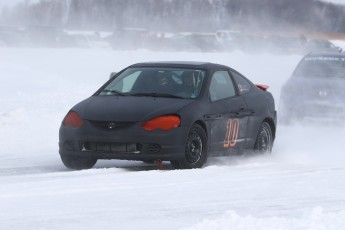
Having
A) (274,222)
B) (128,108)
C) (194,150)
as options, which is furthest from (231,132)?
(274,222)

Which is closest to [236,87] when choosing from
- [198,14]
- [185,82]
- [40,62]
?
[185,82]

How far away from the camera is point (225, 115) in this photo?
1144 cm

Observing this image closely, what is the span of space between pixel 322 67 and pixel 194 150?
26.0ft

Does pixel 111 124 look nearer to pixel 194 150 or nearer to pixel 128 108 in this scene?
pixel 128 108

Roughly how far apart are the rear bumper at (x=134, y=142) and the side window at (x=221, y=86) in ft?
3.36

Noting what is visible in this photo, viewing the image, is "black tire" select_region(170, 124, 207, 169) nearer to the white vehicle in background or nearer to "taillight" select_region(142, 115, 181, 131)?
"taillight" select_region(142, 115, 181, 131)

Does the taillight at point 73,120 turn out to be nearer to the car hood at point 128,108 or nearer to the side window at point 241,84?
the car hood at point 128,108

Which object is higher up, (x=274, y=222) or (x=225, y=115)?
(x=225, y=115)

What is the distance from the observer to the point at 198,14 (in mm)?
51188

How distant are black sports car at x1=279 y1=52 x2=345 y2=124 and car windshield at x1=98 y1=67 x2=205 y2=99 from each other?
579cm

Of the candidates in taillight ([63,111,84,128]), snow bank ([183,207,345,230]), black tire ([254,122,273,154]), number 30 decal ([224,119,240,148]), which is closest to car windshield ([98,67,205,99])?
number 30 decal ([224,119,240,148])

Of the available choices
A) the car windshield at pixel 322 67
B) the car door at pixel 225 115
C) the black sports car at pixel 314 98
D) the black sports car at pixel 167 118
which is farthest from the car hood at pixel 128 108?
the car windshield at pixel 322 67

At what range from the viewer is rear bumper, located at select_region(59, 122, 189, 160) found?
34.1 ft

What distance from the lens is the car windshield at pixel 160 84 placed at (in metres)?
11.2
